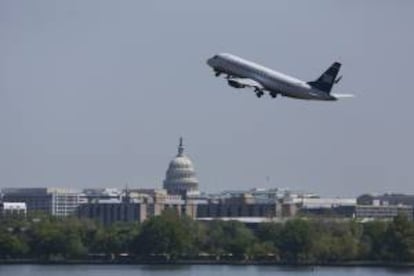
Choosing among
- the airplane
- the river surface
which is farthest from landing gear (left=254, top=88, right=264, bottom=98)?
the river surface

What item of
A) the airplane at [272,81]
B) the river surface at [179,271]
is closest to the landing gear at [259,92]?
the airplane at [272,81]

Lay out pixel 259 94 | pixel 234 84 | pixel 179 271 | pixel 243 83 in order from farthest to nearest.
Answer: pixel 179 271
pixel 234 84
pixel 243 83
pixel 259 94

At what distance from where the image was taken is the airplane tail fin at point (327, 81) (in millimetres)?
142000

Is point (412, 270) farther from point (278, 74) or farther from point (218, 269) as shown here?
point (278, 74)

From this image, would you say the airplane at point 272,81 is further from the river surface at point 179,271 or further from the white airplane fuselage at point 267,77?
the river surface at point 179,271

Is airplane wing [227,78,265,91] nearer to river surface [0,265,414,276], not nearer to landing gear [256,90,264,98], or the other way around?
landing gear [256,90,264,98]

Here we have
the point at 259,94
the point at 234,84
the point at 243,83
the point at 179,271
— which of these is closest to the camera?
the point at 259,94

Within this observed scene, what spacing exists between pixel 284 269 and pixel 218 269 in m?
6.01

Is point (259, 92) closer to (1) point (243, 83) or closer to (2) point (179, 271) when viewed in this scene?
(1) point (243, 83)

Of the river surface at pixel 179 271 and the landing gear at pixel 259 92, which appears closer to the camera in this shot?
the landing gear at pixel 259 92

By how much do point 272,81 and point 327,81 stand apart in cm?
365

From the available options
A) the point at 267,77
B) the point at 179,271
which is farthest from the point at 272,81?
the point at 179,271

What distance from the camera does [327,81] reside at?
142m

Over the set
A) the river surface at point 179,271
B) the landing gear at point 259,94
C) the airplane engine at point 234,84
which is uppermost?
the airplane engine at point 234,84
